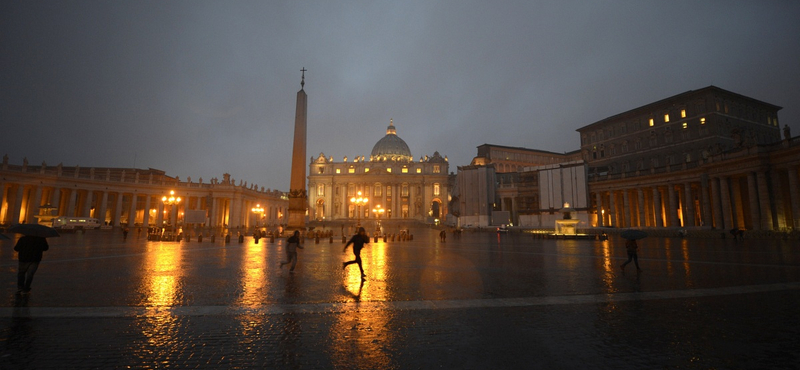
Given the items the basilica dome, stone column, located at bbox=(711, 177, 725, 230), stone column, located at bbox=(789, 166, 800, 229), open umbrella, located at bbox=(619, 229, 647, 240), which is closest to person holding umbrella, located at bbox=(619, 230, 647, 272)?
open umbrella, located at bbox=(619, 229, 647, 240)

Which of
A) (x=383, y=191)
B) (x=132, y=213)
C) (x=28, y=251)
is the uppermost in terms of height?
(x=383, y=191)

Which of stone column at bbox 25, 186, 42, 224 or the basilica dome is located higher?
the basilica dome

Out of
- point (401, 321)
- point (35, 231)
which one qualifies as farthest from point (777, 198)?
point (35, 231)

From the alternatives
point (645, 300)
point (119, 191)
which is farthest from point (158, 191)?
point (645, 300)

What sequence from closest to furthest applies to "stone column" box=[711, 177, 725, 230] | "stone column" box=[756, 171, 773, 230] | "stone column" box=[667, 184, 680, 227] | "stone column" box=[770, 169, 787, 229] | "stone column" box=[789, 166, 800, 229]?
1. "stone column" box=[789, 166, 800, 229]
2. "stone column" box=[770, 169, 787, 229]
3. "stone column" box=[756, 171, 773, 230]
4. "stone column" box=[711, 177, 725, 230]
5. "stone column" box=[667, 184, 680, 227]

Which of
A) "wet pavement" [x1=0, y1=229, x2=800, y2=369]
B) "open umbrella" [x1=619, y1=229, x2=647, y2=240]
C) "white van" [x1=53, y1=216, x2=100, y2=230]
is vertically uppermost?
"white van" [x1=53, y1=216, x2=100, y2=230]

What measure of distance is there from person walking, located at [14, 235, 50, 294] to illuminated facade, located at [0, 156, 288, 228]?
3460cm

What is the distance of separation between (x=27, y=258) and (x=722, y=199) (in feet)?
158

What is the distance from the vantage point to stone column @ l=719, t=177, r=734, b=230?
3531 cm

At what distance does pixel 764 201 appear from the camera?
3098cm

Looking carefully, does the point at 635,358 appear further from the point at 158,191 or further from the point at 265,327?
the point at 158,191

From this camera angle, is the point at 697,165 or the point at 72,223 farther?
the point at 72,223

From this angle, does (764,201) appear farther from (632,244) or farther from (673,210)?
(632,244)

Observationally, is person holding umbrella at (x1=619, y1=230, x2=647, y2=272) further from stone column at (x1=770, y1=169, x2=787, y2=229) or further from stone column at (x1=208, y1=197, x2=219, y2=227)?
stone column at (x1=208, y1=197, x2=219, y2=227)
